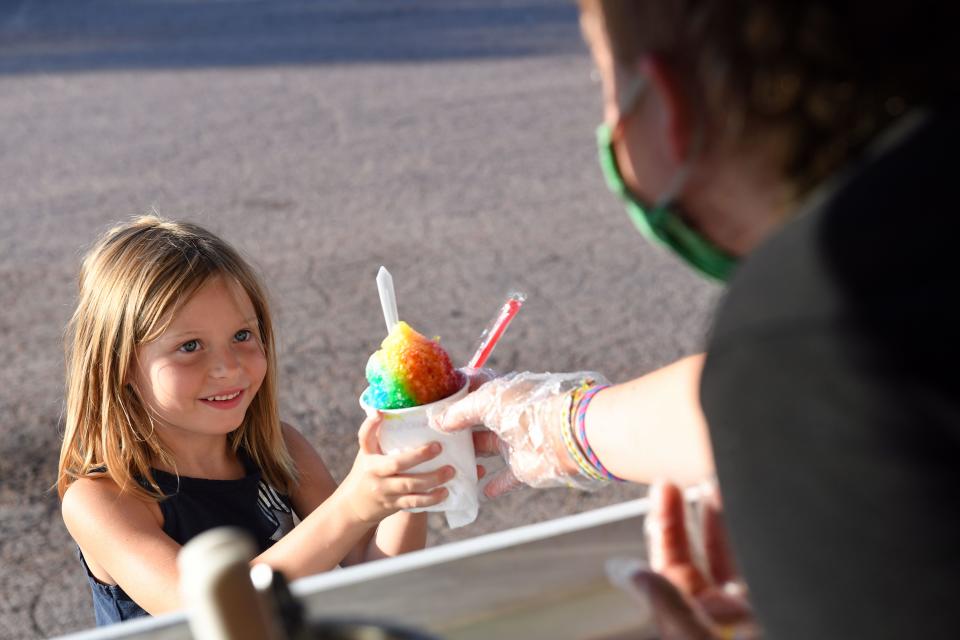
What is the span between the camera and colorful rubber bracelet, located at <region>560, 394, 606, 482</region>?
1.73 meters

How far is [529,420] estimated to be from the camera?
1799 millimetres

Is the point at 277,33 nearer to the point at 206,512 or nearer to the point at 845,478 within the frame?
the point at 206,512

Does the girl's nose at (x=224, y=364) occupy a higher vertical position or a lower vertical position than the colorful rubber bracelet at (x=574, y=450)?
higher

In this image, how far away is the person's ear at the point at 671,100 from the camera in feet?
2.95

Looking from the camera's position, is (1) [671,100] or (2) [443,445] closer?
(1) [671,100]

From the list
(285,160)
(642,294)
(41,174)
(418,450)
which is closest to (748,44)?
(418,450)

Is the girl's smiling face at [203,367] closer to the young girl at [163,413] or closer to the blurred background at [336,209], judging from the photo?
the young girl at [163,413]

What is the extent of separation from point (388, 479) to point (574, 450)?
1.00ft

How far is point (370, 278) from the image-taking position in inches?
198

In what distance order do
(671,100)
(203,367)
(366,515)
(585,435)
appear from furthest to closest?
(203,367)
(366,515)
(585,435)
(671,100)

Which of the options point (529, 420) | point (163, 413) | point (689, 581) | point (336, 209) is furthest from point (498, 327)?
point (336, 209)

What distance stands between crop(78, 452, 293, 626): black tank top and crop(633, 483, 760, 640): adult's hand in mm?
1232

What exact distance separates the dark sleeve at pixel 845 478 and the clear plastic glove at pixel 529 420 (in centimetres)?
92

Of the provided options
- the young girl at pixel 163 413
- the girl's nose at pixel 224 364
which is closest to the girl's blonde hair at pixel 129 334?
the young girl at pixel 163 413
